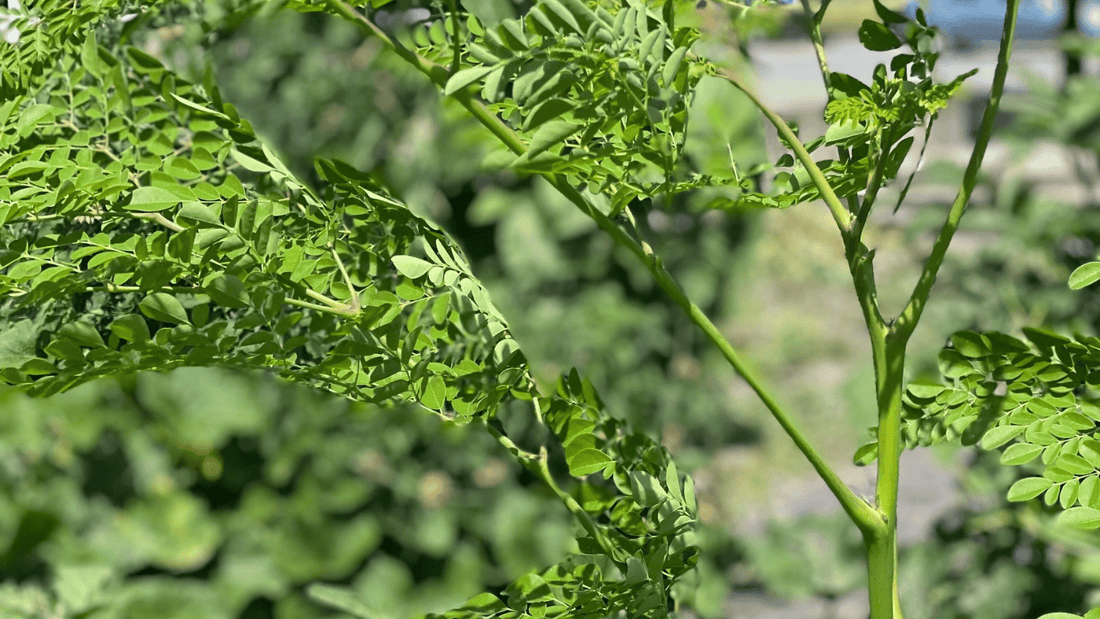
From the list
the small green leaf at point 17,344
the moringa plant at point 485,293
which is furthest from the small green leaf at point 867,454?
the small green leaf at point 17,344

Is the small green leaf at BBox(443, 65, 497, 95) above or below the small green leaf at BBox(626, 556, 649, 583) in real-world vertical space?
above

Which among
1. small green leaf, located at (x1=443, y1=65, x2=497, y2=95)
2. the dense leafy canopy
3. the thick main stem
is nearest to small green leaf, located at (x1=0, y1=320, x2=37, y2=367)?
the dense leafy canopy

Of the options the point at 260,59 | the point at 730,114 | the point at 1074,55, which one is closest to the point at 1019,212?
the point at 1074,55

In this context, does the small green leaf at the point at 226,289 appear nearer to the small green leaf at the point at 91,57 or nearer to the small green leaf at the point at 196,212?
the small green leaf at the point at 196,212

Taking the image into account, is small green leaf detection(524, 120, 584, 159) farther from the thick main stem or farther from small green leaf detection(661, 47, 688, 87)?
the thick main stem

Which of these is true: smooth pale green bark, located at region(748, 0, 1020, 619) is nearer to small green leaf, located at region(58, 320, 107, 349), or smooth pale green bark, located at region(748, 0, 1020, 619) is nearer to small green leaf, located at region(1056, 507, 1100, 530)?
small green leaf, located at region(1056, 507, 1100, 530)

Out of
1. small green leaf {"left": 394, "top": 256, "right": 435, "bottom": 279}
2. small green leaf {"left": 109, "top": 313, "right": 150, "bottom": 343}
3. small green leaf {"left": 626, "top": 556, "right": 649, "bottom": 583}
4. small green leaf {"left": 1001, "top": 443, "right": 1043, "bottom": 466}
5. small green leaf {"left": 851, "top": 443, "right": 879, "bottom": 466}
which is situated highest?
small green leaf {"left": 1001, "top": 443, "right": 1043, "bottom": 466}

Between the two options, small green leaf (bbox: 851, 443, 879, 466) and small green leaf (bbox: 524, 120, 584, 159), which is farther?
small green leaf (bbox: 851, 443, 879, 466)
